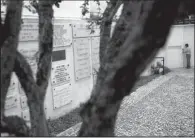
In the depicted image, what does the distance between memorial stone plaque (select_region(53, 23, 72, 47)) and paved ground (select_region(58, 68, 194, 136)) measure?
2173 millimetres

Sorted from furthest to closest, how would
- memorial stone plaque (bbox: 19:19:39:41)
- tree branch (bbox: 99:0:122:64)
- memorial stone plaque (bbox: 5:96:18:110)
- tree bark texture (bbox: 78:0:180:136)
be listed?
memorial stone plaque (bbox: 19:19:39:41) < memorial stone plaque (bbox: 5:96:18:110) < tree branch (bbox: 99:0:122:64) < tree bark texture (bbox: 78:0:180:136)

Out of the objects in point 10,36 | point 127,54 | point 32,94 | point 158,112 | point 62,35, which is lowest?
point 158,112

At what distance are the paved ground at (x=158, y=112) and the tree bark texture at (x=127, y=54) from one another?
14.2 feet

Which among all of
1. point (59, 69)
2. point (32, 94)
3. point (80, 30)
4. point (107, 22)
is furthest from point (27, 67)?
point (80, 30)

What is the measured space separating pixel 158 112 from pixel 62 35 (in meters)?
3.36

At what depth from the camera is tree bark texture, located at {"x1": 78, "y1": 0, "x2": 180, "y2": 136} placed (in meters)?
1.44

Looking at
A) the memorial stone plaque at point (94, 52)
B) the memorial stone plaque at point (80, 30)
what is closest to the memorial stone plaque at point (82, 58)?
the memorial stone plaque at point (80, 30)

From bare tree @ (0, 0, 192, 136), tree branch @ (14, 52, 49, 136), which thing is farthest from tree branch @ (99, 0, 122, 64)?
bare tree @ (0, 0, 192, 136)

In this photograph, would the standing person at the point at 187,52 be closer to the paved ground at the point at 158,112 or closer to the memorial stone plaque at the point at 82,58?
the paved ground at the point at 158,112

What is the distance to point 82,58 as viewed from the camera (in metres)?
8.25

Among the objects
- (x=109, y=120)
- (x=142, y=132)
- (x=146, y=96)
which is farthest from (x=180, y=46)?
(x=109, y=120)

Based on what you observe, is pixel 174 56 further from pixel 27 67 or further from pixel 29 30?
pixel 27 67

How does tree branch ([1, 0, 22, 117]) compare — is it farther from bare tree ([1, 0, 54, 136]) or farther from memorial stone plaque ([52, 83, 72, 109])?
memorial stone plaque ([52, 83, 72, 109])

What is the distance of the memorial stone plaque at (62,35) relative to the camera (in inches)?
276
